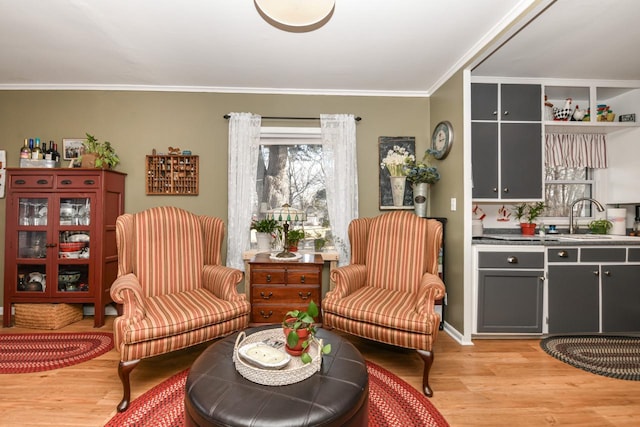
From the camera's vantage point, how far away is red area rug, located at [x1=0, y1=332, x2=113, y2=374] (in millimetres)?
2348

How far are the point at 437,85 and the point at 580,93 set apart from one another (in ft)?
5.19

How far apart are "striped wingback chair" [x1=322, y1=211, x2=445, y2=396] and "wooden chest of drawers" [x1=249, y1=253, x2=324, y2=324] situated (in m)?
0.39

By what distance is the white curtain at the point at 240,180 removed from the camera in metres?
3.42

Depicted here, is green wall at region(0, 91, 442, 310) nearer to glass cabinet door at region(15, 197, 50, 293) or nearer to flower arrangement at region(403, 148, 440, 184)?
flower arrangement at region(403, 148, 440, 184)

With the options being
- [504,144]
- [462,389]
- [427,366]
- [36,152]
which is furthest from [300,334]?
[36,152]

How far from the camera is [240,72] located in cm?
314

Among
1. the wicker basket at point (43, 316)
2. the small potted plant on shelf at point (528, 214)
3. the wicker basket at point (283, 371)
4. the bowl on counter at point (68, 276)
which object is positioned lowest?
the wicker basket at point (43, 316)

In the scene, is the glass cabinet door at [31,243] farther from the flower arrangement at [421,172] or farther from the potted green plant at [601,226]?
the potted green plant at [601,226]

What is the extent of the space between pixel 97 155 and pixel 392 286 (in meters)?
3.19

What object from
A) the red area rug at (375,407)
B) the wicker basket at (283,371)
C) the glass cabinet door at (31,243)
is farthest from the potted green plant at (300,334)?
the glass cabinet door at (31,243)

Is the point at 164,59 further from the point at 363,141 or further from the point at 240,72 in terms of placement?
the point at 363,141

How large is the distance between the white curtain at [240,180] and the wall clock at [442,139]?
1.93 metres

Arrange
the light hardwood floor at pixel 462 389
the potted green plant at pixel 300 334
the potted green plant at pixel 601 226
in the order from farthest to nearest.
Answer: the potted green plant at pixel 601 226 < the light hardwood floor at pixel 462 389 < the potted green plant at pixel 300 334

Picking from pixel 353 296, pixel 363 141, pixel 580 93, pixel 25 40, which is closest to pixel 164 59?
pixel 25 40
